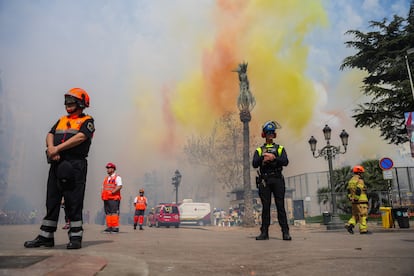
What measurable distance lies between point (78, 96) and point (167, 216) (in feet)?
67.3

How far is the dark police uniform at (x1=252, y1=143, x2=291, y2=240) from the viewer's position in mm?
5773

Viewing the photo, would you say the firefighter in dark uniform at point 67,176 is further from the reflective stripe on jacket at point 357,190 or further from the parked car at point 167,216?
the parked car at point 167,216

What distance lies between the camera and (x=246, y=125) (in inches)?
1050

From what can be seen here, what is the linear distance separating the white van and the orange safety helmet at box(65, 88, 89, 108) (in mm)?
29680

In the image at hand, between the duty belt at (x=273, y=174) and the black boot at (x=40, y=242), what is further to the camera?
the duty belt at (x=273, y=174)

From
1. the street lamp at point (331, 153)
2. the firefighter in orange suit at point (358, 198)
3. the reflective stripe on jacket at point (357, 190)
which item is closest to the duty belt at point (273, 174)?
the reflective stripe on jacket at point (357, 190)

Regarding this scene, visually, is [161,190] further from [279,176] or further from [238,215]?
[279,176]

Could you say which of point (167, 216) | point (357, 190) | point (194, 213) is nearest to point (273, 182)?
point (357, 190)

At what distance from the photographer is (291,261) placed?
10.6 feet

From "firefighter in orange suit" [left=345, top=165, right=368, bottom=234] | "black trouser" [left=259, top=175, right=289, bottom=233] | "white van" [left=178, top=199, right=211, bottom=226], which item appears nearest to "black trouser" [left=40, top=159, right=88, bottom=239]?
"black trouser" [left=259, top=175, right=289, bottom=233]

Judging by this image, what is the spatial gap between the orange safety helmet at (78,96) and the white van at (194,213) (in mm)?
29680

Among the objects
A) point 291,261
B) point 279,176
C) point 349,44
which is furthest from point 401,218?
point 349,44

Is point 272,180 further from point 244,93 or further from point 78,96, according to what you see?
point 244,93

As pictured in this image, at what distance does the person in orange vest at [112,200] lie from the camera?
8992 millimetres
